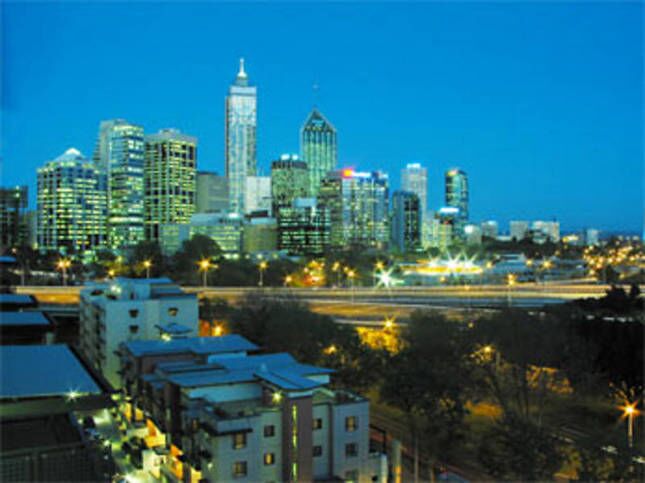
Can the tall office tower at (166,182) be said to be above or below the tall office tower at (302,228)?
above

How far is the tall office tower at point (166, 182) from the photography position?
50125 mm

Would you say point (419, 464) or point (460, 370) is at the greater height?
point (460, 370)

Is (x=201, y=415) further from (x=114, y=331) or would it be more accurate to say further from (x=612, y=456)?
(x=114, y=331)

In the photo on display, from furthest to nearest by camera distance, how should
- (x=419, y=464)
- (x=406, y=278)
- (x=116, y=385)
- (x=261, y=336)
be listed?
(x=406, y=278) → (x=261, y=336) → (x=116, y=385) → (x=419, y=464)

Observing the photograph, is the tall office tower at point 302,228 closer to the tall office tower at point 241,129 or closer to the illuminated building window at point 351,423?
the tall office tower at point 241,129

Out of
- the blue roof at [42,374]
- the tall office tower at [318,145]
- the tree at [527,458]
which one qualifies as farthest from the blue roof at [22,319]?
the tall office tower at [318,145]

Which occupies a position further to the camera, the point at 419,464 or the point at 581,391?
the point at 581,391

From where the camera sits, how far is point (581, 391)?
810cm

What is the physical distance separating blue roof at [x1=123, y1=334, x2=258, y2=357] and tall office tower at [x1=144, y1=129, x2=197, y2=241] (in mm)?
42184

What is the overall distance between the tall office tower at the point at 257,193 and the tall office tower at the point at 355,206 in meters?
18.8

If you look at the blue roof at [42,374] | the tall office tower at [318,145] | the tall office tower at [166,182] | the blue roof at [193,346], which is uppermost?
the tall office tower at [318,145]

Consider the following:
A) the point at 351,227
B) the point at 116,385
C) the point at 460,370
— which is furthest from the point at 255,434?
the point at 351,227

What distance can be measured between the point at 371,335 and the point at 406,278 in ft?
52.3

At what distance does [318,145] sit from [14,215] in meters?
50.4
